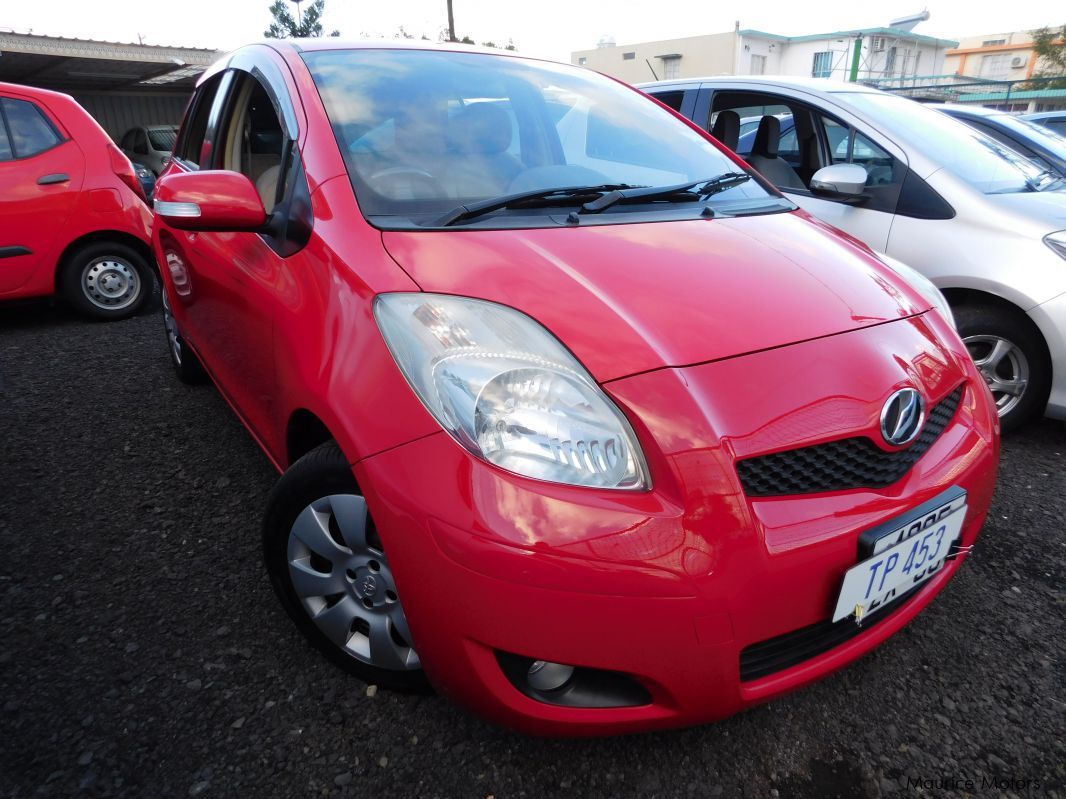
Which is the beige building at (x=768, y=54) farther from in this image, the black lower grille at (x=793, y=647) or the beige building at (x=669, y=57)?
the black lower grille at (x=793, y=647)

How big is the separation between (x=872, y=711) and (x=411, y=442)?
3.96 ft

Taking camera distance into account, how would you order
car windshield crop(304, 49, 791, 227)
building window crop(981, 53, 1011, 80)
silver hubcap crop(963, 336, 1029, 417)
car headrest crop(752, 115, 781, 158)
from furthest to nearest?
building window crop(981, 53, 1011, 80)
car headrest crop(752, 115, 781, 158)
silver hubcap crop(963, 336, 1029, 417)
car windshield crop(304, 49, 791, 227)

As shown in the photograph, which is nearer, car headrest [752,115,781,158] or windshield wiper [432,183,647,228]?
windshield wiper [432,183,647,228]

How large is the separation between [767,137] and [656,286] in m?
2.84

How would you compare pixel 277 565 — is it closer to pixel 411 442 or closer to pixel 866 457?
pixel 411 442

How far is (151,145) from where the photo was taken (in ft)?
41.0

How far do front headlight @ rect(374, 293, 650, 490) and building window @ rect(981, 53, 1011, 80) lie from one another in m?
62.1

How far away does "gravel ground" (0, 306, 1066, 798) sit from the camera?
150cm

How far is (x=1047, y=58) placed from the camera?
3020 centimetres

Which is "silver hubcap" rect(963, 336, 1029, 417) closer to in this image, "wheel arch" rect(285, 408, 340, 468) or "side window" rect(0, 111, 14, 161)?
"wheel arch" rect(285, 408, 340, 468)

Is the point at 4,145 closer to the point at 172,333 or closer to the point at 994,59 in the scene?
the point at 172,333

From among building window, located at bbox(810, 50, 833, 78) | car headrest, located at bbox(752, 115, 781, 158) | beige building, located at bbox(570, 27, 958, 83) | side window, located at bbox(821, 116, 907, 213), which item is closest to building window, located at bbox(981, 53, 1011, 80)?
beige building, located at bbox(570, 27, 958, 83)

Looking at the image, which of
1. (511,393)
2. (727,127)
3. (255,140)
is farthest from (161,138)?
(511,393)

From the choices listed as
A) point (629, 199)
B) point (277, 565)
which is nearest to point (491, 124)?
point (629, 199)
